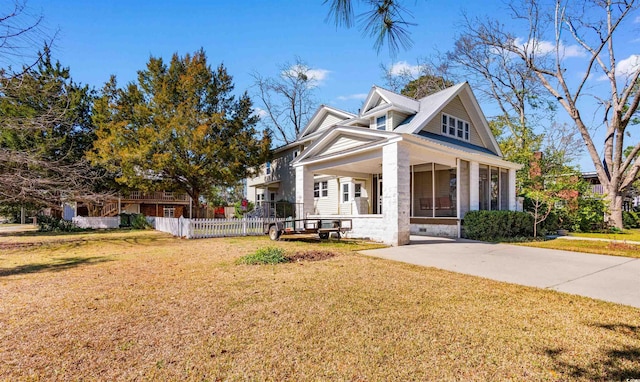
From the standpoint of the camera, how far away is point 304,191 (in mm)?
16422

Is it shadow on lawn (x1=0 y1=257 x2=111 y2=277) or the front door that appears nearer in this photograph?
shadow on lawn (x1=0 y1=257 x2=111 y2=277)

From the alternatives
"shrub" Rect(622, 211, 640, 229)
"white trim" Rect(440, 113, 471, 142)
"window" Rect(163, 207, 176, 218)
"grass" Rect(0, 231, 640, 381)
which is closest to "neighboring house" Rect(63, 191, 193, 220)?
"window" Rect(163, 207, 176, 218)

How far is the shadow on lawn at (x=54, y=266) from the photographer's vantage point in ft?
→ 24.2

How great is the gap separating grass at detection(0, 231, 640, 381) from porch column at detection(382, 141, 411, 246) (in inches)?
191

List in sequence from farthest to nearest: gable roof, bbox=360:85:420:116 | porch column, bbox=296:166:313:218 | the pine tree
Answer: the pine tree, gable roof, bbox=360:85:420:116, porch column, bbox=296:166:313:218

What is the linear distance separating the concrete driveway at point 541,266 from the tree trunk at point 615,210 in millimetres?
14309

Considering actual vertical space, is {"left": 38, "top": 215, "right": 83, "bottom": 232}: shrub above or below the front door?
below

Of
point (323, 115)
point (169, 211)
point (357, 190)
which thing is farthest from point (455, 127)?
point (169, 211)

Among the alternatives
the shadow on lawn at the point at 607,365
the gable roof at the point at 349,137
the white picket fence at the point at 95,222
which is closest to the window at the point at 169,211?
the white picket fence at the point at 95,222

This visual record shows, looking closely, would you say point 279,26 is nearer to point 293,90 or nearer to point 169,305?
point 169,305

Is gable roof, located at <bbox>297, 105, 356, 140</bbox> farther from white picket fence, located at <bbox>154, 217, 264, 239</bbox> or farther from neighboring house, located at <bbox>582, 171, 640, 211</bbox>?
neighboring house, located at <bbox>582, 171, 640, 211</bbox>

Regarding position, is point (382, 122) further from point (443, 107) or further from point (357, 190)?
point (357, 190)

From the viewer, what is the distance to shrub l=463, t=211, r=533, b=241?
13.2 m

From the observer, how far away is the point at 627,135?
975 inches
